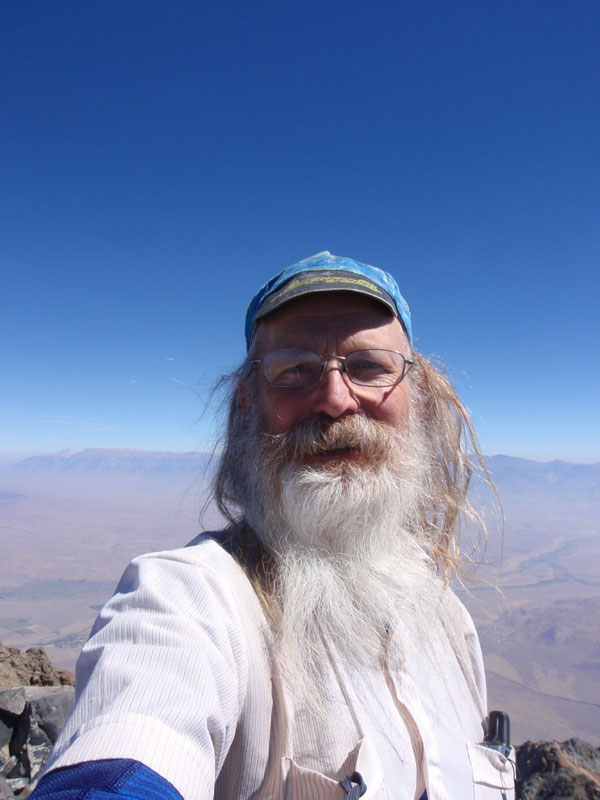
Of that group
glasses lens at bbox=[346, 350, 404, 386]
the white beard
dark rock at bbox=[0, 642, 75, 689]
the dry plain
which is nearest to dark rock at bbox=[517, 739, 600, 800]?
the white beard

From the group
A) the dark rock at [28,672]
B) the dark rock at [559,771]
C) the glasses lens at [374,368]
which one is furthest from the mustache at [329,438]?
the dark rock at [28,672]

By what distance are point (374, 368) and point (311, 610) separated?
94 cm

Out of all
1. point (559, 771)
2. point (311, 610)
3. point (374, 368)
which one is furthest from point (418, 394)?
point (559, 771)

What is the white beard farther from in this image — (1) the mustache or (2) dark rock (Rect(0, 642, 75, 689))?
(2) dark rock (Rect(0, 642, 75, 689))

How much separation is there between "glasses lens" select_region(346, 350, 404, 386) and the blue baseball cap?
22cm

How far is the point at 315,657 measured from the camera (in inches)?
47.3

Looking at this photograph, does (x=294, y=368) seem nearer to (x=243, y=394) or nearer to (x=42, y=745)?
(x=243, y=394)

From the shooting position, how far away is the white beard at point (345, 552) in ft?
4.13

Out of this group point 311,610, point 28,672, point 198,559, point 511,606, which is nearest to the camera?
point 198,559

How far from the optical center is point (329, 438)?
151cm

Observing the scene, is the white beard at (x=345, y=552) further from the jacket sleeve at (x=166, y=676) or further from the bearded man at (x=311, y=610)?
the jacket sleeve at (x=166, y=676)

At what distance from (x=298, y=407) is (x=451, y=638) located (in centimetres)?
114

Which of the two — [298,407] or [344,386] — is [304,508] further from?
[344,386]

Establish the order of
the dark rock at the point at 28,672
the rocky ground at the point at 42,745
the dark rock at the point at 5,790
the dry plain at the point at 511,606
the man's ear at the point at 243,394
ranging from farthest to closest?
the dry plain at the point at 511,606 → the dark rock at the point at 28,672 → the rocky ground at the point at 42,745 → the dark rock at the point at 5,790 → the man's ear at the point at 243,394
